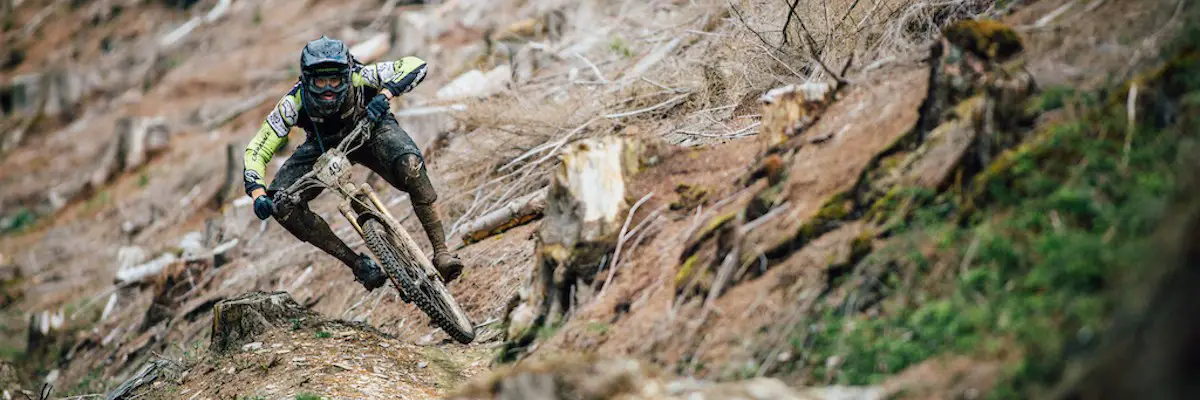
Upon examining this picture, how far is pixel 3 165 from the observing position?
2680 cm

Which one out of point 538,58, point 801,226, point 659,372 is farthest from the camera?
point 538,58

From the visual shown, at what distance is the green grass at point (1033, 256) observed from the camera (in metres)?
4.39

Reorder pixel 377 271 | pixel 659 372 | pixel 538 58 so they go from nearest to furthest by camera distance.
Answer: pixel 659 372 → pixel 377 271 → pixel 538 58

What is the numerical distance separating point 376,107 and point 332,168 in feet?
A: 1.72

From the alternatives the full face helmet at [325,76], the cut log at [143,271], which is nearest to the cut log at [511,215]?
the full face helmet at [325,76]

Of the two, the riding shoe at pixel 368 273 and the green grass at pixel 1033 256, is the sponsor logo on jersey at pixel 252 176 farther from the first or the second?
the green grass at pixel 1033 256

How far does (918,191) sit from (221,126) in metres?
19.9

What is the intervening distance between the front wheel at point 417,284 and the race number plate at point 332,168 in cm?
40

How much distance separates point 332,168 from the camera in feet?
27.4

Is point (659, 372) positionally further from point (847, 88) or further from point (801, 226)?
point (847, 88)

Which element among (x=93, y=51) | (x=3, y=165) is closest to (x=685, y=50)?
(x=3, y=165)

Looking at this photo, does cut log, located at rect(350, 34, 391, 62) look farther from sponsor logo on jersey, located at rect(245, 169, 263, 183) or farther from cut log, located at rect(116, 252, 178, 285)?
sponsor logo on jersey, located at rect(245, 169, 263, 183)

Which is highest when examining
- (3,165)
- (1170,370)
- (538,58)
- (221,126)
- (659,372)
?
(1170,370)

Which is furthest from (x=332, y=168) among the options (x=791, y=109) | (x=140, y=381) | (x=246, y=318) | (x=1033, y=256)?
(x=1033, y=256)
